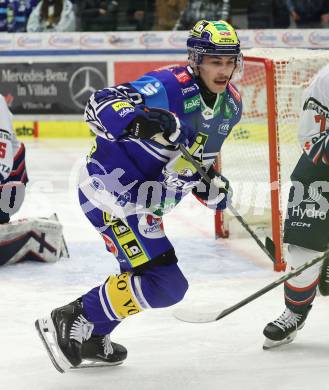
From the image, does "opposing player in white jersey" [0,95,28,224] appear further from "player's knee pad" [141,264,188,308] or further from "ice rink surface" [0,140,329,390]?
"player's knee pad" [141,264,188,308]

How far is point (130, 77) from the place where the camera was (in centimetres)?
948

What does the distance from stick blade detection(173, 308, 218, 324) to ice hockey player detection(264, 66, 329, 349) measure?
261mm

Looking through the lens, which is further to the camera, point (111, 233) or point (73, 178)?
point (73, 178)

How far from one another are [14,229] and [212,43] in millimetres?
2135

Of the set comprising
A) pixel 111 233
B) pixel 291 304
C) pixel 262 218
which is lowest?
pixel 262 218

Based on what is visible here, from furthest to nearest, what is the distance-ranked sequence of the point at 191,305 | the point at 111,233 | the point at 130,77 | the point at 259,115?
the point at 130,77 < the point at 259,115 < the point at 191,305 < the point at 111,233

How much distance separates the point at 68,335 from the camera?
310cm

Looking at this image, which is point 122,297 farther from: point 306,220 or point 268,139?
point 268,139

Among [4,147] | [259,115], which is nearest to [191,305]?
[4,147]

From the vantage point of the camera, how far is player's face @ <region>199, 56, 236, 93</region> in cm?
305

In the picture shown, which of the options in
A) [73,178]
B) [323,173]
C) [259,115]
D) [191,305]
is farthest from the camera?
[73,178]

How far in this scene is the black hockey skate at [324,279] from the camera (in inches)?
154

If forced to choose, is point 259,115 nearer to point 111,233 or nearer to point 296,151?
point 296,151

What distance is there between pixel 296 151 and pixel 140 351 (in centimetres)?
207
